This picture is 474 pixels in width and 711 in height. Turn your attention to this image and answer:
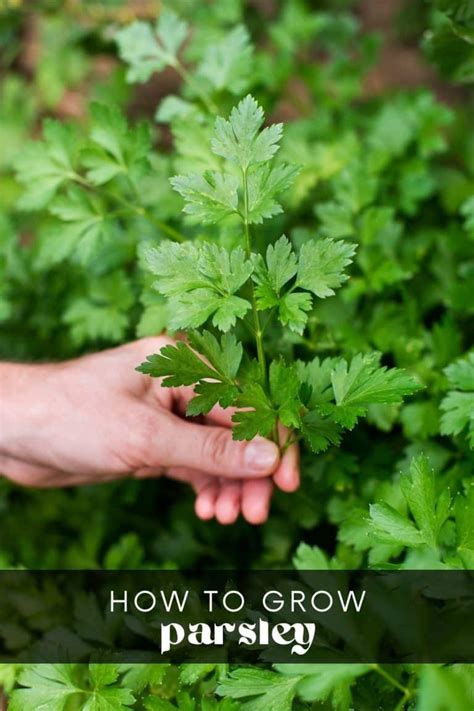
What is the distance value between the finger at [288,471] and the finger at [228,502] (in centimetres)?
15

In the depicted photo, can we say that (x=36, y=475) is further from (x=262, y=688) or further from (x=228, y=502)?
(x=262, y=688)

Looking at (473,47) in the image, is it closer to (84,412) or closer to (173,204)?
(173,204)

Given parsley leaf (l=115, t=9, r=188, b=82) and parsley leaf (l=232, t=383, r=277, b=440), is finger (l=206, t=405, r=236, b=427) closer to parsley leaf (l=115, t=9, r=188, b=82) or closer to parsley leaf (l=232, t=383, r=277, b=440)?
parsley leaf (l=232, t=383, r=277, b=440)

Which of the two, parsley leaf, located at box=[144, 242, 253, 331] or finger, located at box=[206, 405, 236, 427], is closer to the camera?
parsley leaf, located at box=[144, 242, 253, 331]

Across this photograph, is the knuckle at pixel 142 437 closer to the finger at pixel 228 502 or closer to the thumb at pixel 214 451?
the thumb at pixel 214 451

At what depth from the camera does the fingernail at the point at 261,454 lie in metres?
1.30

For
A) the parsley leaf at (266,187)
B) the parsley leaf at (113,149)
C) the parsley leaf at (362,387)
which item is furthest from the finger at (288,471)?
the parsley leaf at (113,149)

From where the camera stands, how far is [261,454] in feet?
4.26

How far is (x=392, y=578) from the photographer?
1.14m

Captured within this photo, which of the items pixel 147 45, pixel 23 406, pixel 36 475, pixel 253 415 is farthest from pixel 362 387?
pixel 147 45

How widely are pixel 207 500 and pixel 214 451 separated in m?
0.22

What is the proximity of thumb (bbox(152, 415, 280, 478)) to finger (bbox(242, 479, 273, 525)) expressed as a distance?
10 centimetres

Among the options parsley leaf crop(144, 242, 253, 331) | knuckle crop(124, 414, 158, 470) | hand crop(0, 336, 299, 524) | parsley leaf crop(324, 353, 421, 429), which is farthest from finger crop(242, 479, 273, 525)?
parsley leaf crop(144, 242, 253, 331)

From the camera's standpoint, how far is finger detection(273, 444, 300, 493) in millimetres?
1357
